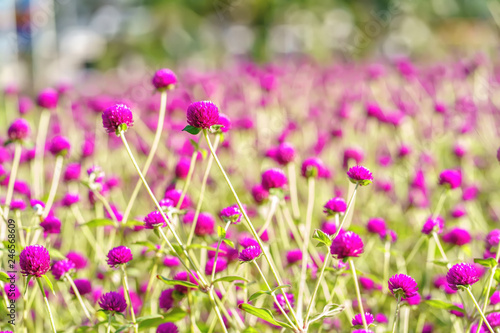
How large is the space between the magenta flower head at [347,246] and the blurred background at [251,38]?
6.66 m


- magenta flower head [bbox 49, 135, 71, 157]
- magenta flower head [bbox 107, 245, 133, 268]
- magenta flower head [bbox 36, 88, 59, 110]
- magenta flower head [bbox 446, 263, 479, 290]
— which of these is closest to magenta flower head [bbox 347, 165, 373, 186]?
magenta flower head [bbox 446, 263, 479, 290]

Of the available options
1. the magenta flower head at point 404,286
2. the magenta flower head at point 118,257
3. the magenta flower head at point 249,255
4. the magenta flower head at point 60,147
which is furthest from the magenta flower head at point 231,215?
the magenta flower head at point 60,147

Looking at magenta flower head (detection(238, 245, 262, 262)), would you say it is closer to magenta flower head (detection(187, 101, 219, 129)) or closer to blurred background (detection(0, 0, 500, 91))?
magenta flower head (detection(187, 101, 219, 129))

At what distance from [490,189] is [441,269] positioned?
0.93 metres

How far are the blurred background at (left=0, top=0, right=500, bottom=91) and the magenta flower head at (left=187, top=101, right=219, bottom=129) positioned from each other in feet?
21.2

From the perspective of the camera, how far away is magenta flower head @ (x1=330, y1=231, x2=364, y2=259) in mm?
1157

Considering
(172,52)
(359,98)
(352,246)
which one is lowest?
(172,52)

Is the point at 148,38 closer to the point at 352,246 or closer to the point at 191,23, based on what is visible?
the point at 191,23

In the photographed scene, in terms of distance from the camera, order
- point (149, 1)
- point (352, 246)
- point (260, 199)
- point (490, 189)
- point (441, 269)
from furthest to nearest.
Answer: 1. point (149, 1)
2. point (490, 189)
3. point (441, 269)
4. point (260, 199)
5. point (352, 246)

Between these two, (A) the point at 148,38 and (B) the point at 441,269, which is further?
(A) the point at 148,38

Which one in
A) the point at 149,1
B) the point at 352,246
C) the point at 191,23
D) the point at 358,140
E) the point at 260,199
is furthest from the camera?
the point at 149,1

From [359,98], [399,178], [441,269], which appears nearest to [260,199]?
[441,269]

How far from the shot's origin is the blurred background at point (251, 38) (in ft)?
30.9

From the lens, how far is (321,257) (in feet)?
6.15
